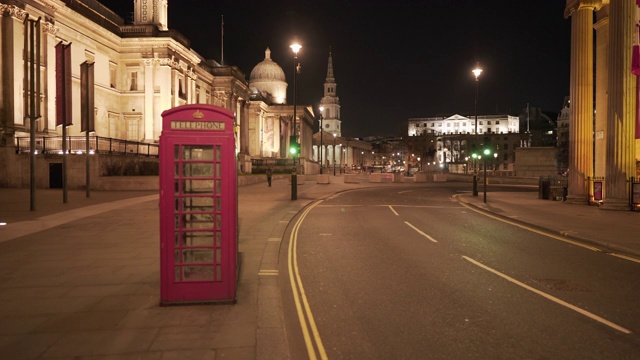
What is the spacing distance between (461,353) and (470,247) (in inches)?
275

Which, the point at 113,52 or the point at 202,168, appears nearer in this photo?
the point at 202,168

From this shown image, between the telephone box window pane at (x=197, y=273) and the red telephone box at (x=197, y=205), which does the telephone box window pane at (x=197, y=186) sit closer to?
the red telephone box at (x=197, y=205)

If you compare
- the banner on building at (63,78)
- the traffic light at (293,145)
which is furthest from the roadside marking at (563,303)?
the banner on building at (63,78)

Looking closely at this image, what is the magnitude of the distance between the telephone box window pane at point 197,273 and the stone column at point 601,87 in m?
22.3

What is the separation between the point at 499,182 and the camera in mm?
55000

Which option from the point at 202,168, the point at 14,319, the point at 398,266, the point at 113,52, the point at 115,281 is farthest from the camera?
the point at 113,52

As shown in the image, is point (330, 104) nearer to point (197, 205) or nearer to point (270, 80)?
point (270, 80)

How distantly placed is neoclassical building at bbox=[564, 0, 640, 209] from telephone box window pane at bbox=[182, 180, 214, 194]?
684 inches

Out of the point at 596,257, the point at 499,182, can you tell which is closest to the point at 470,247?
the point at 596,257

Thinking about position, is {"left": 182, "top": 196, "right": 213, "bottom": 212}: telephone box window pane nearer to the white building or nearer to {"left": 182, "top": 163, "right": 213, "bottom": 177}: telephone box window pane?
{"left": 182, "top": 163, "right": 213, "bottom": 177}: telephone box window pane

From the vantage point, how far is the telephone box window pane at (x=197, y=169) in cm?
634

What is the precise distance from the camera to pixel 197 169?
253 inches

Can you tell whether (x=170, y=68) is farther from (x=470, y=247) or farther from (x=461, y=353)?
(x=461, y=353)

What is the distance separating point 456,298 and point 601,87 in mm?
22176
